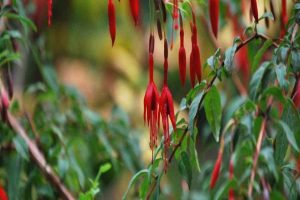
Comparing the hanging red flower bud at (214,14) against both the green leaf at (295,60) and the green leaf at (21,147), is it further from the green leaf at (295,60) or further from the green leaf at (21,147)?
the green leaf at (21,147)

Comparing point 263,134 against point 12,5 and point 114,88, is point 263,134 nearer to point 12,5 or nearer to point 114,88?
point 12,5

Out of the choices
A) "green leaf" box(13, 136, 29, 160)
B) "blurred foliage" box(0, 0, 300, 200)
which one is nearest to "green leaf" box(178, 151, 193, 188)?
"blurred foliage" box(0, 0, 300, 200)

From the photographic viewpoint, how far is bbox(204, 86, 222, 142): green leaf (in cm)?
90

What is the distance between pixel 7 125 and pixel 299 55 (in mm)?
517

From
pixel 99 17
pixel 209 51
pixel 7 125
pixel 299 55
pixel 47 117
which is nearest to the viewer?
pixel 299 55

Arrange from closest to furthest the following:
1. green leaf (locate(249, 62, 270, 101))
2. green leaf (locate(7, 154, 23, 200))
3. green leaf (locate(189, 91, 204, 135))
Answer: green leaf (locate(189, 91, 204, 135)) < green leaf (locate(249, 62, 270, 101)) < green leaf (locate(7, 154, 23, 200))

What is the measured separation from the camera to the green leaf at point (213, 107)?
0.90 metres

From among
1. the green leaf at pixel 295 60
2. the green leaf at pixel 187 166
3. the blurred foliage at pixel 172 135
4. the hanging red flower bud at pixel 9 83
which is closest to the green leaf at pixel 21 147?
the blurred foliage at pixel 172 135

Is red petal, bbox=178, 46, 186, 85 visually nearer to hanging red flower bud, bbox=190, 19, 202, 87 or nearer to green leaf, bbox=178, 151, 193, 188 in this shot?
hanging red flower bud, bbox=190, 19, 202, 87

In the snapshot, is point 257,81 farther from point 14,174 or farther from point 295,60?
point 14,174

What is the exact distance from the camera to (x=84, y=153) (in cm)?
148

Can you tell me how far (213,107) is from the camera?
90 centimetres

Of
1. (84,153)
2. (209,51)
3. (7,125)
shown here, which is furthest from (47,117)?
(209,51)

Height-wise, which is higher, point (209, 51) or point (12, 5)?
point (12, 5)
